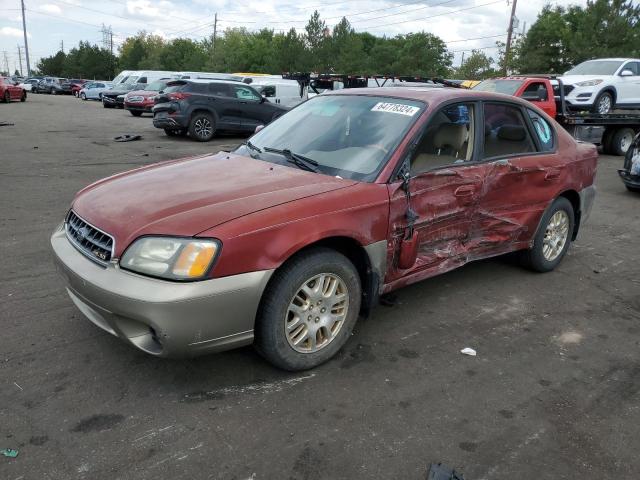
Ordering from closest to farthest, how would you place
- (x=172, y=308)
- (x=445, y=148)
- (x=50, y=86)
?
(x=172, y=308) → (x=445, y=148) → (x=50, y=86)

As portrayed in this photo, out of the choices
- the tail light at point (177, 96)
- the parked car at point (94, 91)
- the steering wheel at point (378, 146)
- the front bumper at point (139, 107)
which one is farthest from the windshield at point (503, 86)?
the parked car at point (94, 91)

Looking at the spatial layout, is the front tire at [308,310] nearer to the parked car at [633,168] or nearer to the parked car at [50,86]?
the parked car at [633,168]

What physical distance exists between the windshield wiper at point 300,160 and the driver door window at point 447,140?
2.18ft

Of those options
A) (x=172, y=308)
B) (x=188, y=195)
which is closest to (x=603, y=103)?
(x=188, y=195)

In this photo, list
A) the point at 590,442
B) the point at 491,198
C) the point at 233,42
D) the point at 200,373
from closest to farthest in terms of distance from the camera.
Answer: the point at 590,442 < the point at 200,373 < the point at 491,198 < the point at 233,42

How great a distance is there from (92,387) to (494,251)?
10.4 ft

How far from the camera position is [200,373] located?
10.6ft

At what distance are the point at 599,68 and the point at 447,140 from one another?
1365 centimetres

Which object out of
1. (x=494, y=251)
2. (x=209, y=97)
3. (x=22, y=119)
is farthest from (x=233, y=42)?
(x=494, y=251)

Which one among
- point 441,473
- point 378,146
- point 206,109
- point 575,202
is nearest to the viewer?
point 441,473

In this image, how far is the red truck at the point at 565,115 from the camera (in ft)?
42.6

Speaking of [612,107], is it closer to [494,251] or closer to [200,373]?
[494,251]

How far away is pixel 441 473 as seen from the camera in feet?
8.06

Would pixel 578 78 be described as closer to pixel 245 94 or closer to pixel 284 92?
pixel 245 94
